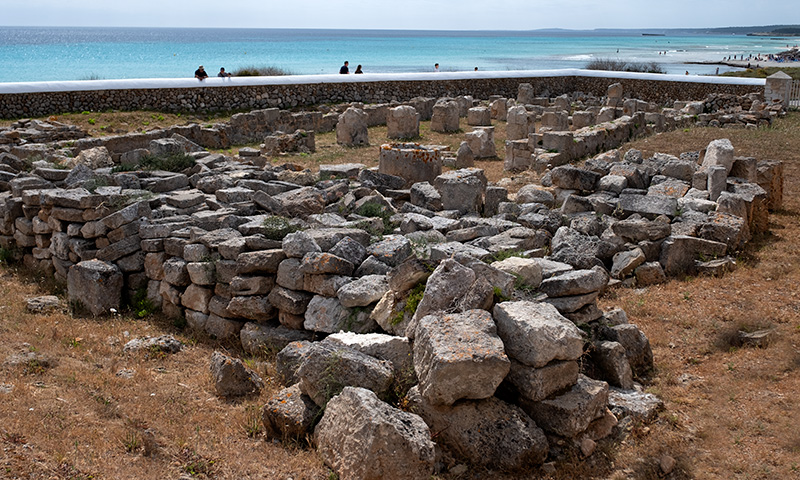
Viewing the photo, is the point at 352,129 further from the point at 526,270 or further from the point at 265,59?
the point at 265,59

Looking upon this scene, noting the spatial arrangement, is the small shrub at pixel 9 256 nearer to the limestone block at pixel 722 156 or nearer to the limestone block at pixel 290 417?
the limestone block at pixel 290 417

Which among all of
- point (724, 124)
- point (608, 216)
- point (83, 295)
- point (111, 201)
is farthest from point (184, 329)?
point (724, 124)

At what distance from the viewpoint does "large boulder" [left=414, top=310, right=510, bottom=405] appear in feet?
15.7

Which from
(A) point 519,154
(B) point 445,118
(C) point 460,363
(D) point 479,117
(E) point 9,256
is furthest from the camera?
(D) point 479,117

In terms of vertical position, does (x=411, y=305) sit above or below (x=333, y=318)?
above

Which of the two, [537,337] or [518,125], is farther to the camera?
[518,125]

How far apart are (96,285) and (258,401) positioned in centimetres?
343

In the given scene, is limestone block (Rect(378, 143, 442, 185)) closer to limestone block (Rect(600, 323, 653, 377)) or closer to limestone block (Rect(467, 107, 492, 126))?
limestone block (Rect(600, 323, 653, 377))

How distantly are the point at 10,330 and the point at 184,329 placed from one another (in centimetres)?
177

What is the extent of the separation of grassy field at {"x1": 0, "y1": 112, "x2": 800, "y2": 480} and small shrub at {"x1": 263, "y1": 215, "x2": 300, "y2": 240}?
1.35m

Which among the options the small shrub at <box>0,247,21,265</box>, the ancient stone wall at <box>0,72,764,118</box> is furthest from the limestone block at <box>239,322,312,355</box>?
the ancient stone wall at <box>0,72,764,118</box>

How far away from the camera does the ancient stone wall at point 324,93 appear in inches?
814

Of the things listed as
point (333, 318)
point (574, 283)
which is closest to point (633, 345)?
point (574, 283)

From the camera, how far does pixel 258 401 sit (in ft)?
19.3
